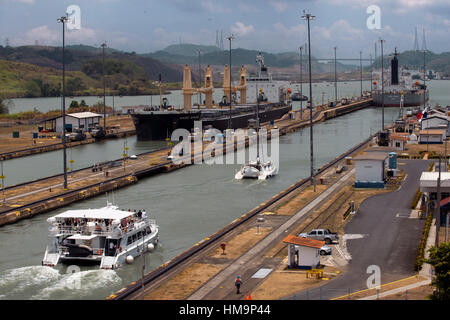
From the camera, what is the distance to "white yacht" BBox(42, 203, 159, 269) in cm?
2669

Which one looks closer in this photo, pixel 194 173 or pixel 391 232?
pixel 391 232

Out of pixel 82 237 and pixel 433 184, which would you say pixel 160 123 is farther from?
pixel 82 237

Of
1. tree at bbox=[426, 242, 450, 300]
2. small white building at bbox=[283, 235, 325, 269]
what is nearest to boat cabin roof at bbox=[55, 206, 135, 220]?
small white building at bbox=[283, 235, 325, 269]

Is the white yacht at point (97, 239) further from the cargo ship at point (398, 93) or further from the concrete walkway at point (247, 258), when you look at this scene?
the cargo ship at point (398, 93)

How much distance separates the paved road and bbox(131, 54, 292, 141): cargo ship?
28.7 meters

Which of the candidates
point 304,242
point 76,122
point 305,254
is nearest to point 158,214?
point 304,242

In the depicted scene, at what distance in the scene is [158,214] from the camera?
1446 inches

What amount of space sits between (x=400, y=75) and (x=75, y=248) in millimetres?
150812

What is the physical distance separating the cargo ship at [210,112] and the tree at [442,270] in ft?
141

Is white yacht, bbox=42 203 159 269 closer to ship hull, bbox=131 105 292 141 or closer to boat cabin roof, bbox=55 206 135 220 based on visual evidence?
boat cabin roof, bbox=55 206 135 220

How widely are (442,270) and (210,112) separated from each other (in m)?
75.1

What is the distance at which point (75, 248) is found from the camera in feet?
87.8

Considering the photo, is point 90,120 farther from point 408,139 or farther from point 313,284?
point 313,284
